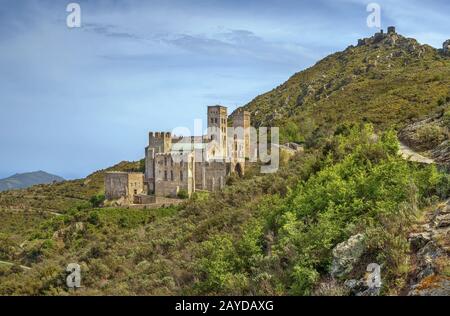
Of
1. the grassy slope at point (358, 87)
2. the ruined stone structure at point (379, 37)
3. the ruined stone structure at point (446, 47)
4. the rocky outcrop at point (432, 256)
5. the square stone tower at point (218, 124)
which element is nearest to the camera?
the rocky outcrop at point (432, 256)

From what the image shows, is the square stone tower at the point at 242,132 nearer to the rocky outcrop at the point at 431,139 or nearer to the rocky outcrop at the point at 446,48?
the rocky outcrop at the point at 431,139

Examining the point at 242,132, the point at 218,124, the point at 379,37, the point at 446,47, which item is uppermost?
the point at 379,37

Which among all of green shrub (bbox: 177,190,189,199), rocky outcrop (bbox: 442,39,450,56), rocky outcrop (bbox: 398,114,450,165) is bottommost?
green shrub (bbox: 177,190,189,199)

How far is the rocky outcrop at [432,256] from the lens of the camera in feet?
23.3

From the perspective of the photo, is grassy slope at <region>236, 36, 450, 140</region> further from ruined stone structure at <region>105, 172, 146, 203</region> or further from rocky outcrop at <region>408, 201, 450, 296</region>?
rocky outcrop at <region>408, 201, 450, 296</region>

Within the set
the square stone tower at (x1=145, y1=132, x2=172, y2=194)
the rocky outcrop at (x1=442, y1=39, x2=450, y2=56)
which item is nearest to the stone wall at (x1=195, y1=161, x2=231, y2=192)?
the square stone tower at (x1=145, y1=132, x2=172, y2=194)

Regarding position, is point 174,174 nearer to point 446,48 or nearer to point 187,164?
point 187,164

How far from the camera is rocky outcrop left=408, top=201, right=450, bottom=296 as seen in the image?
23.3 feet

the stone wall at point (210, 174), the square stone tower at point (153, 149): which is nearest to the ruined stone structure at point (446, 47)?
the stone wall at point (210, 174)

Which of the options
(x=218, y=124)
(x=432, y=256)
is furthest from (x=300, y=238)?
(x=218, y=124)

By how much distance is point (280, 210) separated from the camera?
13.1 m

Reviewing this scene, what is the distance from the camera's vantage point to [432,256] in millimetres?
7777
